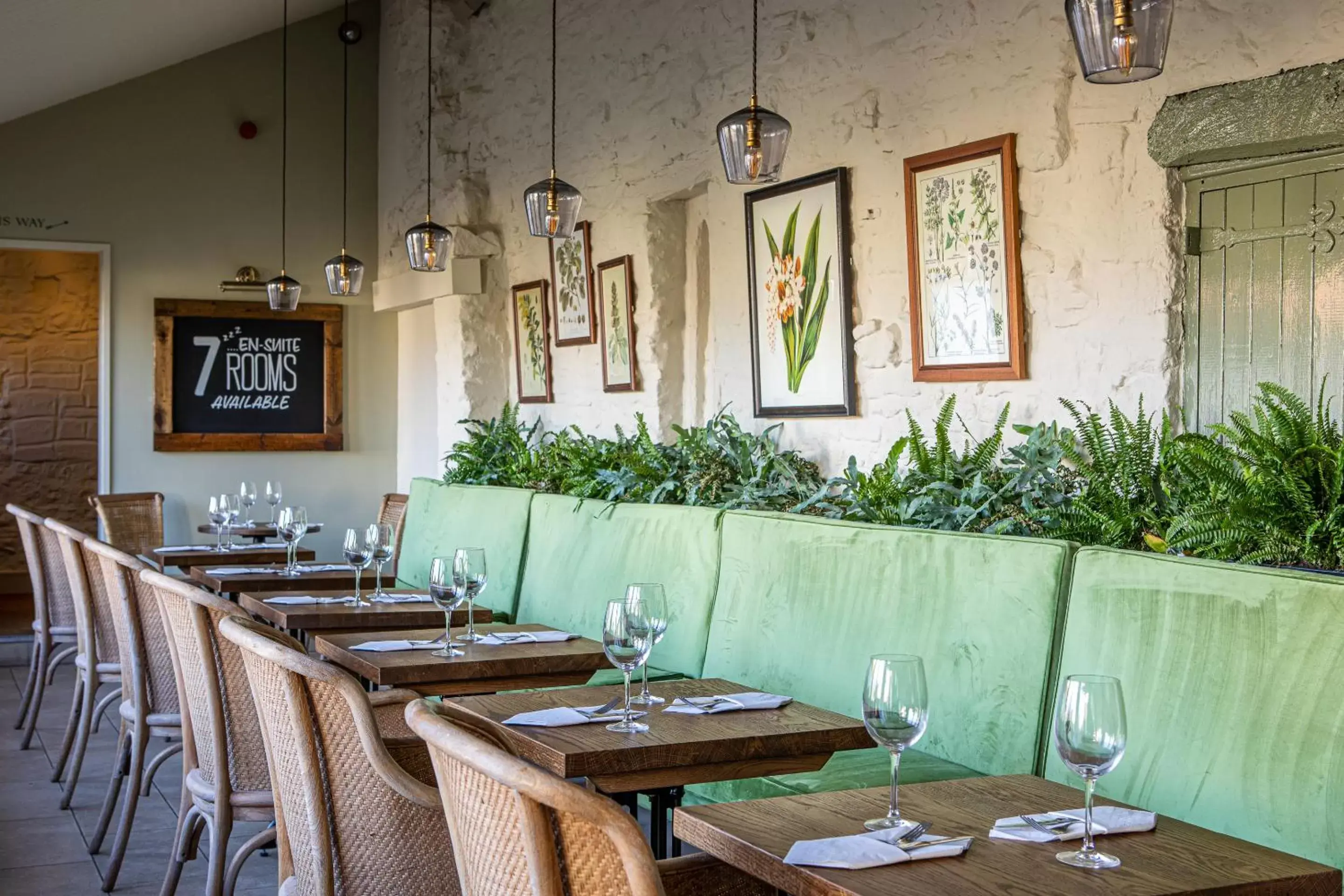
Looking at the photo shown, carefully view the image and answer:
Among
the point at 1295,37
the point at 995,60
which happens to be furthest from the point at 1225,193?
the point at 995,60

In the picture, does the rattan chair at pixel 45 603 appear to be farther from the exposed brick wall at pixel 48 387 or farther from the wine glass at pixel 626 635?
the exposed brick wall at pixel 48 387

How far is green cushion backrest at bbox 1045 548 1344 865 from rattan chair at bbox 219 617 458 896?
137 centimetres

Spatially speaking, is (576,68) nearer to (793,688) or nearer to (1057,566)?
(793,688)

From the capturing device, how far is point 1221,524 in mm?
3180

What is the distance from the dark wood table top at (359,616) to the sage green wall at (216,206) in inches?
196

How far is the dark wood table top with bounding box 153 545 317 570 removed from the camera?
6469mm

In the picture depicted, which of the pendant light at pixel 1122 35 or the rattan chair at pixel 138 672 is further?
the rattan chair at pixel 138 672

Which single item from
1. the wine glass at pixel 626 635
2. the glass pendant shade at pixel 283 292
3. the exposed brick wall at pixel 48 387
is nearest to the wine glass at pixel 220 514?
the glass pendant shade at pixel 283 292

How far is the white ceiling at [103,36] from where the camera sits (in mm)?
6828

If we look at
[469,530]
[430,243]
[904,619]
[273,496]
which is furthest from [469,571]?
[273,496]

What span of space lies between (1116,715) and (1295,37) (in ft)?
8.22

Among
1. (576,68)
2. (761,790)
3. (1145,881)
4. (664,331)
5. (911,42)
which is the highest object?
(576,68)

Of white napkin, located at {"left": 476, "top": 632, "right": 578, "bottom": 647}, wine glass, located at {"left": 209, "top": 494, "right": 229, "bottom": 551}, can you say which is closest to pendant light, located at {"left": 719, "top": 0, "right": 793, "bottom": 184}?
white napkin, located at {"left": 476, "top": 632, "right": 578, "bottom": 647}

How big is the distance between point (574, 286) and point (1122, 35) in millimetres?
4740
